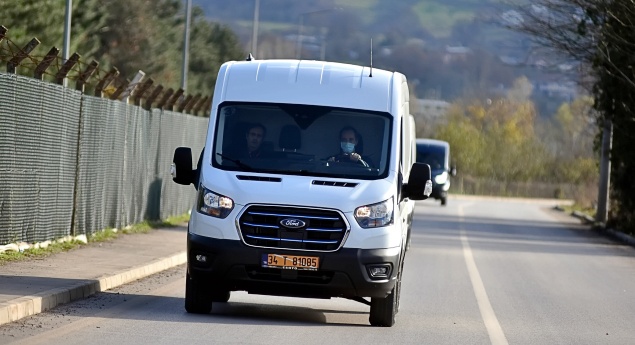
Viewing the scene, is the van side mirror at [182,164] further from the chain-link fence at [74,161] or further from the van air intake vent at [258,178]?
the chain-link fence at [74,161]

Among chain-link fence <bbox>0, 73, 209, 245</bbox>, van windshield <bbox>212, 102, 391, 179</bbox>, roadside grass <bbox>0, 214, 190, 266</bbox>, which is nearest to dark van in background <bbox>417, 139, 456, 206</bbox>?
roadside grass <bbox>0, 214, 190, 266</bbox>

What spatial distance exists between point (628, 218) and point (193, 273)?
28.0 meters

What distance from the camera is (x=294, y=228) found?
13.3 meters

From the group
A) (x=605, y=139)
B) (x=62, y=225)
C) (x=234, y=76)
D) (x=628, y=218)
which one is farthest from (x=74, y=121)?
A: (x=605, y=139)

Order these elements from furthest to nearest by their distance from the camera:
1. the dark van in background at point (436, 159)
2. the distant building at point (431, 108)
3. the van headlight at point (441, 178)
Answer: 1. the distant building at point (431, 108)
2. the van headlight at point (441, 178)
3. the dark van in background at point (436, 159)

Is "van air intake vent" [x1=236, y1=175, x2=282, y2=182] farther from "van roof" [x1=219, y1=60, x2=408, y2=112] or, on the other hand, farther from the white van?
"van roof" [x1=219, y1=60, x2=408, y2=112]

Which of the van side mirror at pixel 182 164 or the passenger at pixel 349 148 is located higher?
the passenger at pixel 349 148

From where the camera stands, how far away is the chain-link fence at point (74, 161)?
58.0 feet

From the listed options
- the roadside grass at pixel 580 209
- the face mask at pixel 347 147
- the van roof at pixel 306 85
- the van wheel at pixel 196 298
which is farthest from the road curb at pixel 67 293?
the roadside grass at pixel 580 209

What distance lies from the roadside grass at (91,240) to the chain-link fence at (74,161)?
14cm

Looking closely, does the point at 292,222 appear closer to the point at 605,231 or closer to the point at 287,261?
the point at 287,261

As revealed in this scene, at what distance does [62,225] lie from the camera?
66.9ft

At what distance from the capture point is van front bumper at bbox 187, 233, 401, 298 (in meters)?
13.3

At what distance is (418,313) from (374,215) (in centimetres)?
233
